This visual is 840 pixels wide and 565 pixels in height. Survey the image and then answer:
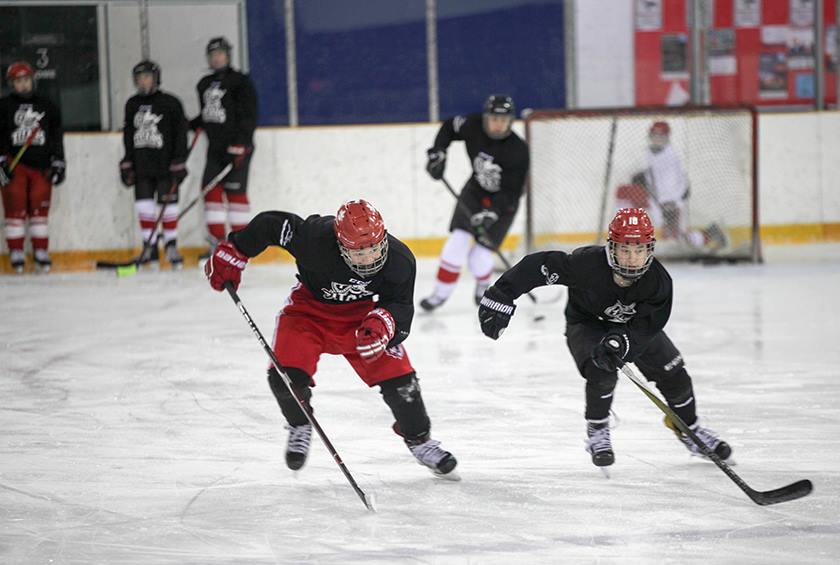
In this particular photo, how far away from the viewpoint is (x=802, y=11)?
8.96 m

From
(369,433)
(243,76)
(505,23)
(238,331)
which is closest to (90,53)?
(243,76)

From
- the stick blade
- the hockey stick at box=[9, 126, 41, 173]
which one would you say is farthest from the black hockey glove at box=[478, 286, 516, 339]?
the hockey stick at box=[9, 126, 41, 173]

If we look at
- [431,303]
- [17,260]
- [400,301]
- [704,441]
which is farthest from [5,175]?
[704,441]

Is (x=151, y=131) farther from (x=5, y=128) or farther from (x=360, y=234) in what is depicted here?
(x=360, y=234)

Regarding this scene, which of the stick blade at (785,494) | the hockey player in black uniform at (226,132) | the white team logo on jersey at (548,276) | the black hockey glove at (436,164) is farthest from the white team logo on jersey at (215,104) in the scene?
the stick blade at (785,494)

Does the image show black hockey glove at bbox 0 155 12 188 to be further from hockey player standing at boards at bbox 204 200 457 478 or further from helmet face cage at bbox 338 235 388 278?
helmet face cage at bbox 338 235 388 278

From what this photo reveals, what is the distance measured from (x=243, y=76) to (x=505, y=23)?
1.92 m

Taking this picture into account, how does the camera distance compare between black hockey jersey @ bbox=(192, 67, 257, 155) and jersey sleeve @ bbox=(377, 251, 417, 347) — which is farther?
black hockey jersey @ bbox=(192, 67, 257, 155)

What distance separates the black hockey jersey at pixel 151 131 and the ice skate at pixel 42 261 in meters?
0.77

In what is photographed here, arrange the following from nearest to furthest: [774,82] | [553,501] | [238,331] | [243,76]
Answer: [553,501], [238,331], [243,76], [774,82]

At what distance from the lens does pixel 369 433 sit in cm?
387

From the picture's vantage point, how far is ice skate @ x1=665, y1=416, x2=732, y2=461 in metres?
3.41

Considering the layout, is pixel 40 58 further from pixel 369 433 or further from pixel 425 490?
pixel 425 490

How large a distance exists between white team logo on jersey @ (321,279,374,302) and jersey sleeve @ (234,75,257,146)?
466 centimetres
